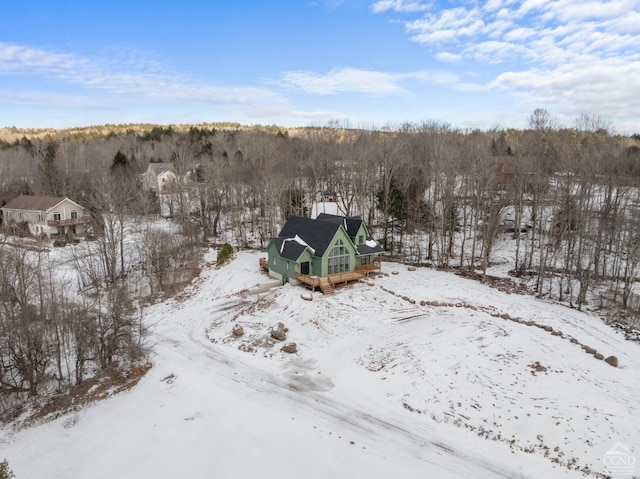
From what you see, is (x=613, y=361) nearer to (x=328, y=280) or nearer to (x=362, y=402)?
(x=362, y=402)

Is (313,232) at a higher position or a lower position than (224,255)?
higher

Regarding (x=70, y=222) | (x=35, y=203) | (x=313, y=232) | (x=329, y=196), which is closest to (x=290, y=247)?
(x=313, y=232)

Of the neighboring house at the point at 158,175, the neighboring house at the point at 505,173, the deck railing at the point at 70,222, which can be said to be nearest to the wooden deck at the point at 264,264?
the deck railing at the point at 70,222

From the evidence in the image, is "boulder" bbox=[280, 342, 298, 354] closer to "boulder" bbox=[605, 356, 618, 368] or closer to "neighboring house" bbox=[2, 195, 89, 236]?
"boulder" bbox=[605, 356, 618, 368]

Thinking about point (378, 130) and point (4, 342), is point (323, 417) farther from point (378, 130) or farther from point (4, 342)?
point (378, 130)

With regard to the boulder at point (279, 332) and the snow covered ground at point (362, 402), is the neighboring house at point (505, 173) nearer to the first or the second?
the snow covered ground at point (362, 402)

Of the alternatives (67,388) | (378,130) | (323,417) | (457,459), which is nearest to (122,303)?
(67,388)
